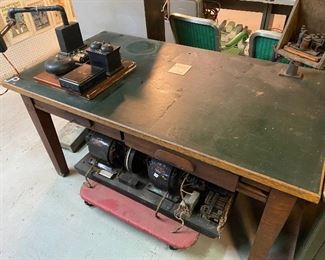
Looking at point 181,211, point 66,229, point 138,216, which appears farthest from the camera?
point 66,229

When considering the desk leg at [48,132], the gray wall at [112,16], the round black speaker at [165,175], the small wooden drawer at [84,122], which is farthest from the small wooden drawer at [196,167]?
the gray wall at [112,16]

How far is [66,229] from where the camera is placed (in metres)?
1.44

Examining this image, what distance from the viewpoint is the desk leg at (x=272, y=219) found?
792 mm

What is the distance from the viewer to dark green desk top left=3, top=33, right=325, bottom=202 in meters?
0.78

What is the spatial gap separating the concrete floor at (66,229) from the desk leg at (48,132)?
0.11 metres

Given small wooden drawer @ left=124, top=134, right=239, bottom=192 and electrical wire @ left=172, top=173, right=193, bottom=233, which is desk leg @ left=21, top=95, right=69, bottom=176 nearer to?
small wooden drawer @ left=124, top=134, right=239, bottom=192

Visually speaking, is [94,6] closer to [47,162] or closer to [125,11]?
[125,11]

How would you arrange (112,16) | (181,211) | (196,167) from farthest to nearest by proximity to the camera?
1. (112,16)
2. (181,211)
3. (196,167)

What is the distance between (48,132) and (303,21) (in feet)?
4.51

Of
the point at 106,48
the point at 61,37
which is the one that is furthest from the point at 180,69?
the point at 61,37

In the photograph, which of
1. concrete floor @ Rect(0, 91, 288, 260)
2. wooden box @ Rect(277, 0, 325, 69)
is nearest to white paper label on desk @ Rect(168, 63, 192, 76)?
wooden box @ Rect(277, 0, 325, 69)

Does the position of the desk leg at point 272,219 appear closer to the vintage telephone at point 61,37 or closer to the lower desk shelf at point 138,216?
the lower desk shelf at point 138,216

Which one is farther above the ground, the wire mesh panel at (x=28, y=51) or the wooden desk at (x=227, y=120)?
the wooden desk at (x=227, y=120)

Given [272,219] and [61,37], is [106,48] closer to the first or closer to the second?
[61,37]
